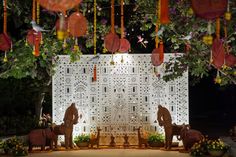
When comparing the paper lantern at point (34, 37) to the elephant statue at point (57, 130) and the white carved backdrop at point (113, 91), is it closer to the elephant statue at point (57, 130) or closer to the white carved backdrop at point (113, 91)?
the elephant statue at point (57, 130)

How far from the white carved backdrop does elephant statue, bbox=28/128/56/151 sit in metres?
0.83

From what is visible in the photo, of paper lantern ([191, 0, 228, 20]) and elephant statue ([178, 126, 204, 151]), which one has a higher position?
paper lantern ([191, 0, 228, 20])

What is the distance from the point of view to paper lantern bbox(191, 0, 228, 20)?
5.71 m

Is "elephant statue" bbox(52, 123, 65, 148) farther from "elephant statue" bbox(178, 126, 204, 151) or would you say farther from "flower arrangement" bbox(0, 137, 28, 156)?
"elephant statue" bbox(178, 126, 204, 151)

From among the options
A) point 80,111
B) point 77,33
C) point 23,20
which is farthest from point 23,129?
point 77,33

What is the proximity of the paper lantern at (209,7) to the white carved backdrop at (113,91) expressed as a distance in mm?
7764

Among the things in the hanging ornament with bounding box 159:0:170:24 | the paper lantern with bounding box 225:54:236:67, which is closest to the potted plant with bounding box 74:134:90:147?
the paper lantern with bounding box 225:54:236:67

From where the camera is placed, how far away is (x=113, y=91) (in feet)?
44.7

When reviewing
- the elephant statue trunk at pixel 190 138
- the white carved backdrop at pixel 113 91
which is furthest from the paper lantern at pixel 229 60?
the white carved backdrop at pixel 113 91

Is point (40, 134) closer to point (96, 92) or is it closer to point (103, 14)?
point (96, 92)

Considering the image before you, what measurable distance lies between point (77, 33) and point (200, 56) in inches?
171

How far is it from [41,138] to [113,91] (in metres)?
2.23

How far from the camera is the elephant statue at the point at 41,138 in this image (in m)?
12.5

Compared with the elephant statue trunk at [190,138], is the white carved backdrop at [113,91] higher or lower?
higher
